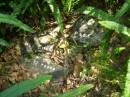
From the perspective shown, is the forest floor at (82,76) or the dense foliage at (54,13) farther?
the forest floor at (82,76)

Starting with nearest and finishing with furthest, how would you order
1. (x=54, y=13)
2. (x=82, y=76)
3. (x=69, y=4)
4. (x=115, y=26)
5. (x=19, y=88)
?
(x=19, y=88)
(x=115, y=26)
(x=54, y=13)
(x=69, y=4)
(x=82, y=76)

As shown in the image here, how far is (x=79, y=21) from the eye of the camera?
14.5 feet

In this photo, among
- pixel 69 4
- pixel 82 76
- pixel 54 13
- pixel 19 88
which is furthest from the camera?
pixel 82 76

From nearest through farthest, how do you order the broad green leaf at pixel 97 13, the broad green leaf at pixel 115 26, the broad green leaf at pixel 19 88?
1. the broad green leaf at pixel 19 88
2. the broad green leaf at pixel 115 26
3. the broad green leaf at pixel 97 13

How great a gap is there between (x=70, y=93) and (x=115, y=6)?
2.83 m

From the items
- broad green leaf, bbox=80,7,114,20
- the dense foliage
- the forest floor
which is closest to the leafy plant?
the dense foliage

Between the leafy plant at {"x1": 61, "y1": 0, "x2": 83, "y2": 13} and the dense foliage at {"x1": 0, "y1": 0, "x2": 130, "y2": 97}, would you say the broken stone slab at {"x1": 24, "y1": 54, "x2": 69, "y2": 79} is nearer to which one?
the dense foliage at {"x1": 0, "y1": 0, "x2": 130, "y2": 97}

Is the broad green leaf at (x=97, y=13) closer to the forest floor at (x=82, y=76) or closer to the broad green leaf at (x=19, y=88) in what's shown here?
the forest floor at (x=82, y=76)

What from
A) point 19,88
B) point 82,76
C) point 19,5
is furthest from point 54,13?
point 19,88

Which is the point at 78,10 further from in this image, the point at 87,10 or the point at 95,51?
the point at 95,51

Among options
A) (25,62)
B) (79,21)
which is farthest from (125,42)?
(25,62)

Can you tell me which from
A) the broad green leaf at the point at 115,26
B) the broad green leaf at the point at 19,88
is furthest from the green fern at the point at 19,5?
the broad green leaf at the point at 19,88

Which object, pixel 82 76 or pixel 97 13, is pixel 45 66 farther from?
pixel 97 13

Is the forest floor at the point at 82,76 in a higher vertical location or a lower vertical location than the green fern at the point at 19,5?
lower
